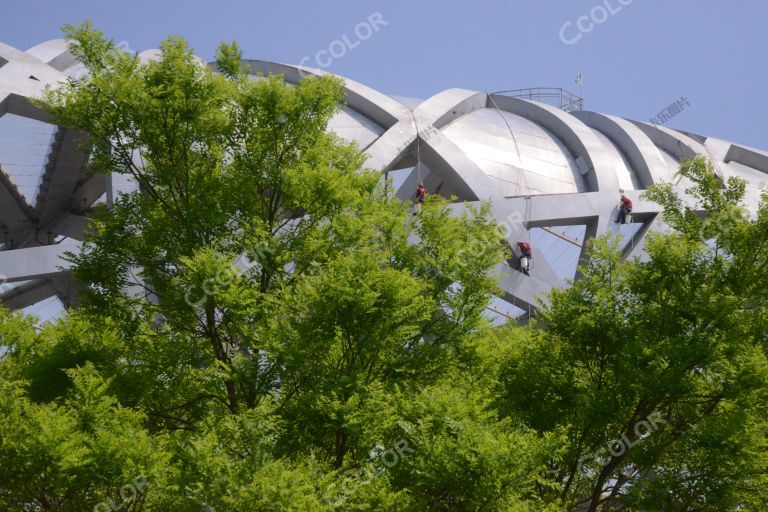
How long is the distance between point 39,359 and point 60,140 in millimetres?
15891

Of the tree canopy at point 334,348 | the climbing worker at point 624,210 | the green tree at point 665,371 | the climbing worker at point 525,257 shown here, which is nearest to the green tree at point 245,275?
the tree canopy at point 334,348

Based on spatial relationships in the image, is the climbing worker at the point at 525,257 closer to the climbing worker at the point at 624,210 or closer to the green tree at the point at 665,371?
the climbing worker at the point at 624,210

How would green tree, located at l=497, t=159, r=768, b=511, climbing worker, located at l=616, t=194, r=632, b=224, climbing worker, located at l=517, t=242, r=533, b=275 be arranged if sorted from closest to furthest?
green tree, located at l=497, t=159, r=768, b=511 → climbing worker, located at l=517, t=242, r=533, b=275 → climbing worker, located at l=616, t=194, r=632, b=224

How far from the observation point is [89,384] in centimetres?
1552

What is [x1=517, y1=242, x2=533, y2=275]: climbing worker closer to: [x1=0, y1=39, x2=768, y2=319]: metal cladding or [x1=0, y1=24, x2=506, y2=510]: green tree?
[x1=0, y1=39, x2=768, y2=319]: metal cladding

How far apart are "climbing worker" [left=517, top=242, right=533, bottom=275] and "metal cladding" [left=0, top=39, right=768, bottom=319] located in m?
0.26

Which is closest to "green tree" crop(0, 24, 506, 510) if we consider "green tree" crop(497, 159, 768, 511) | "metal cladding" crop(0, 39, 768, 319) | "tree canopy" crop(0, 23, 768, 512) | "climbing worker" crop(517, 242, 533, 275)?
"tree canopy" crop(0, 23, 768, 512)

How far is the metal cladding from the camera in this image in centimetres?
2833

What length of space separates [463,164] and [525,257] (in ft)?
12.4

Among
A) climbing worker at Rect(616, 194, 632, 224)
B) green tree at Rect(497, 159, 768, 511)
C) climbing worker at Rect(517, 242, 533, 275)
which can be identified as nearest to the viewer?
green tree at Rect(497, 159, 768, 511)

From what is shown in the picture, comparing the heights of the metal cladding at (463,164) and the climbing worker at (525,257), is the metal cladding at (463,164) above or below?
above

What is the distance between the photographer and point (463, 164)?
97.6ft

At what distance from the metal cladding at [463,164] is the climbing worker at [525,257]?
0.26 m

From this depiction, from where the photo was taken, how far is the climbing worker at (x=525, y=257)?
2795 cm
